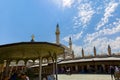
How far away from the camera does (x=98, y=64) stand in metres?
38.7

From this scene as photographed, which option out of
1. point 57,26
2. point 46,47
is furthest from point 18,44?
point 57,26

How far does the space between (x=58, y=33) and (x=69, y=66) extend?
93.7 feet

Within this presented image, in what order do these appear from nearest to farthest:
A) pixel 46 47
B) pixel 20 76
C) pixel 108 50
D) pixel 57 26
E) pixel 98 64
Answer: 1. pixel 20 76
2. pixel 46 47
3. pixel 98 64
4. pixel 108 50
5. pixel 57 26

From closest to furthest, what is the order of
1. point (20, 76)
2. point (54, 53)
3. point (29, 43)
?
point (20, 76) → point (29, 43) → point (54, 53)

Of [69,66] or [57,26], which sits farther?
[57,26]

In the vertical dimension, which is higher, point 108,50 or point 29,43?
point 108,50

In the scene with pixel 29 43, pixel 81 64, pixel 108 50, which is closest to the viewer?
pixel 29 43

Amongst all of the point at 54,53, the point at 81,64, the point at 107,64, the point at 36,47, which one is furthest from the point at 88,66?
the point at 36,47

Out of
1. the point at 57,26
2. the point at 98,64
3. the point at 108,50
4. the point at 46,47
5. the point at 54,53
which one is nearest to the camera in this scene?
the point at 46,47

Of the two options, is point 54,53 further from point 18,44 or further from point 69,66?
point 69,66

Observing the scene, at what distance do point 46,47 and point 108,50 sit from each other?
41.4 m

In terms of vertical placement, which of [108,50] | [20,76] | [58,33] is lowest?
[20,76]

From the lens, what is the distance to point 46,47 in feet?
41.2

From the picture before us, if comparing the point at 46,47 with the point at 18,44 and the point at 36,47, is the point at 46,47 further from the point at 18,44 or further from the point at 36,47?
the point at 18,44
